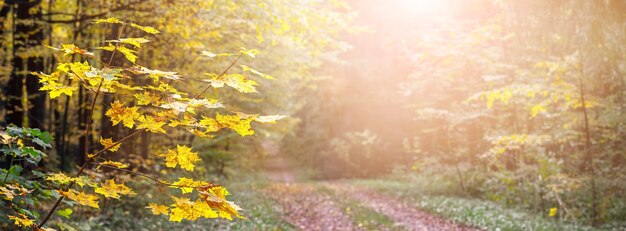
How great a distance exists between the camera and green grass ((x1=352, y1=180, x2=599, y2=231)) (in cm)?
1111

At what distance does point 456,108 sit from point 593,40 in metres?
11.0

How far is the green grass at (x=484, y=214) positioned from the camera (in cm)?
1111

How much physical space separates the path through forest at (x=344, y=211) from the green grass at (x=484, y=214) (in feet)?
1.57

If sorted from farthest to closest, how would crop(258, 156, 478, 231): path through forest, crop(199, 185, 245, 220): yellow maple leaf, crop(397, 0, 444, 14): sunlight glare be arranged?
crop(397, 0, 444, 14): sunlight glare < crop(258, 156, 478, 231): path through forest < crop(199, 185, 245, 220): yellow maple leaf

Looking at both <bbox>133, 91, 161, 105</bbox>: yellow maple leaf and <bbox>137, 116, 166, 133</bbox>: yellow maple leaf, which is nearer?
<bbox>137, 116, 166, 133</bbox>: yellow maple leaf

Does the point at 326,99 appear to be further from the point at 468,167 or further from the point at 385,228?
the point at 385,228

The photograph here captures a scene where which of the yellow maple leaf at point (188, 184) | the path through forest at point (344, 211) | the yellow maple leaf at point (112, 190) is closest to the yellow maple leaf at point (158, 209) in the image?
the yellow maple leaf at point (112, 190)

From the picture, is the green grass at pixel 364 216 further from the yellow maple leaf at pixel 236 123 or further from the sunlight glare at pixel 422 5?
the sunlight glare at pixel 422 5

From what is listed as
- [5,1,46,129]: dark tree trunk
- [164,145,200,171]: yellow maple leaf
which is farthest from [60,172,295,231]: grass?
[164,145,200,171]: yellow maple leaf

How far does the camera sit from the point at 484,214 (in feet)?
43.3

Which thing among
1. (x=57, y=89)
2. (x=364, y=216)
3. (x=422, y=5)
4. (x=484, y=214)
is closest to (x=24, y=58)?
(x=57, y=89)

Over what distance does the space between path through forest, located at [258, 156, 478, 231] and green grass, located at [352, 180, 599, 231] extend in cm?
48

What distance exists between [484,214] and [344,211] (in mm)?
4357

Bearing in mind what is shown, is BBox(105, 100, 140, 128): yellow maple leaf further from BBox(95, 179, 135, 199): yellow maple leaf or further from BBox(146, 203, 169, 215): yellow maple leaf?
BBox(146, 203, 169, 215): yellow maple leaf
